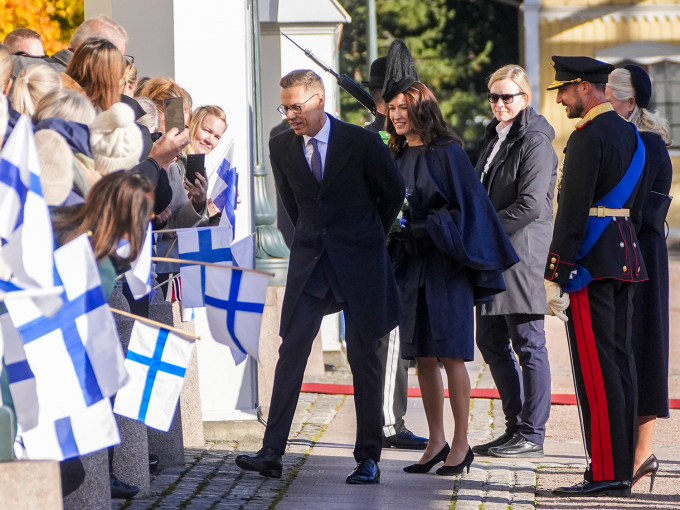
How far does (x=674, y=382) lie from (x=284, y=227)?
11.3 ft

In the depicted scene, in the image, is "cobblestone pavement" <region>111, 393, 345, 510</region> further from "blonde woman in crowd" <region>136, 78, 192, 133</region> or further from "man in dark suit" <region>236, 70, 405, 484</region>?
"blonde woman in crowd" <region>136, 78, 192, 133</region>

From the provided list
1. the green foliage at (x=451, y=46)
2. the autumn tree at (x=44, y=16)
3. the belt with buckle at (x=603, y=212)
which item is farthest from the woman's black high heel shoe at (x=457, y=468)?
the green foliage at (x=451, y=46)

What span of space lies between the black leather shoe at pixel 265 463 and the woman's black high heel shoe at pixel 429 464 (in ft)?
2.33

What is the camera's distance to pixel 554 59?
5.61 meters

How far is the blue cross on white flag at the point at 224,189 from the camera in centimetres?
649

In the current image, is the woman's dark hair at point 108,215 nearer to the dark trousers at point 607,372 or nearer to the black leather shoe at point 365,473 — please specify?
the black leather shoe at point 365,473

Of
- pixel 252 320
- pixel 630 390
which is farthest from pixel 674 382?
pixel 252 320

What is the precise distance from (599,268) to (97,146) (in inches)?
94.0

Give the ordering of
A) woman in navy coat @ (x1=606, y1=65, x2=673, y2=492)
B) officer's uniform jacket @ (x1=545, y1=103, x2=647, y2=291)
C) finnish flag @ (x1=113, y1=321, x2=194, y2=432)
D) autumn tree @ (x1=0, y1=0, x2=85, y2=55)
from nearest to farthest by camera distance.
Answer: finnish flag @ (x1=113, y1=321, x2=194, y2=432) < officer's uniform jacket @ (x1=545, y1=103, x2=647, y2=291) < woman in navy coat @ (x1=606, y1=65, x2=673, y2=492) < autumn tree @ (x1=0, y1=0, x2=85, y2=55)

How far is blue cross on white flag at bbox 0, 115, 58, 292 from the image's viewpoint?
11.3 ft

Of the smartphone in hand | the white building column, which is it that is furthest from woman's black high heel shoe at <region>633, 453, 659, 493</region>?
the white building column

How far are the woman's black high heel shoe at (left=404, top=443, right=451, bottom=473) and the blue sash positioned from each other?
118 centimetres

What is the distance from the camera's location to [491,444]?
6520 mm

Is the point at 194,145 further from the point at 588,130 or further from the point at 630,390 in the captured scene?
the point at 630,390
